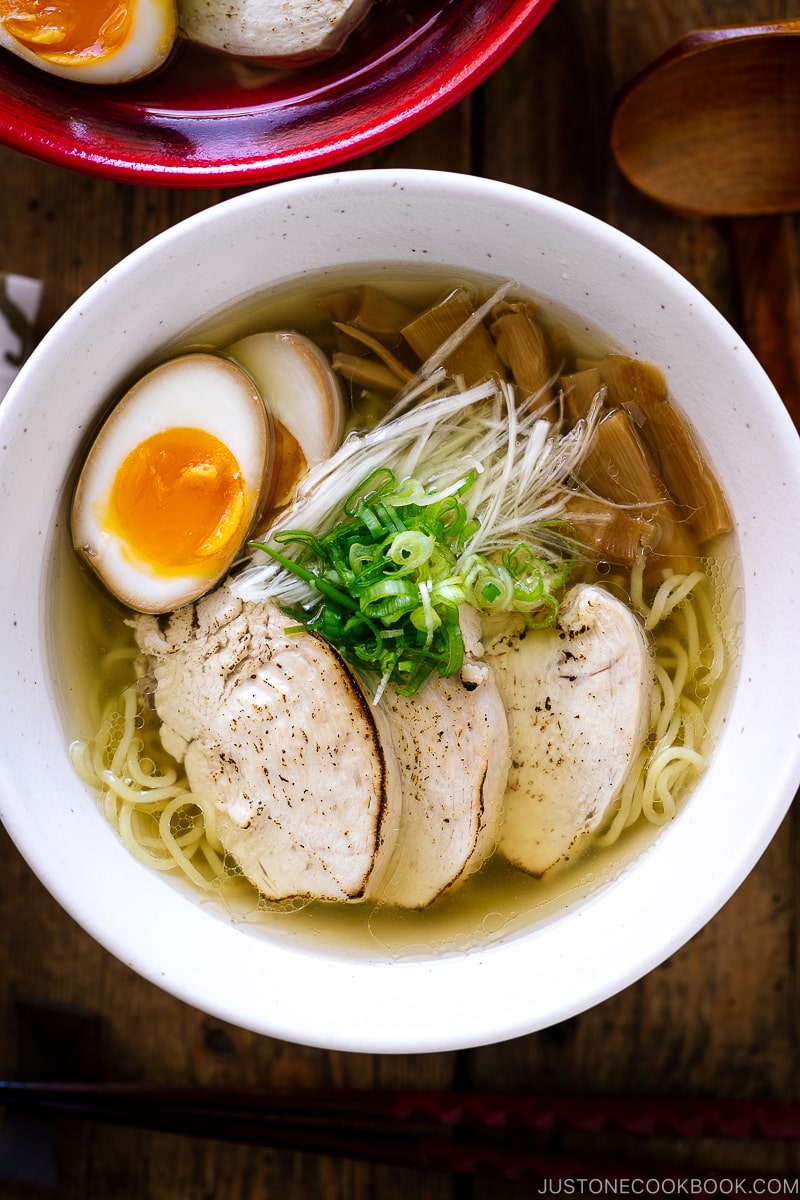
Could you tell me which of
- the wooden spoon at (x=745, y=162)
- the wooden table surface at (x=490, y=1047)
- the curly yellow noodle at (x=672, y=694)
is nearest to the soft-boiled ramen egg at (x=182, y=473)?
the wooden table surface at (x=490, y=1047)

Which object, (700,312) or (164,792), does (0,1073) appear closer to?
(164,792)

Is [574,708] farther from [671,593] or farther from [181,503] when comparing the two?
[181,503]

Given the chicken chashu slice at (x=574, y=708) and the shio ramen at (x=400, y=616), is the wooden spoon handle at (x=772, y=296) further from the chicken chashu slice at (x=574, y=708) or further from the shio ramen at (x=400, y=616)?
the chicken chashu slice at (x=574, y=708)

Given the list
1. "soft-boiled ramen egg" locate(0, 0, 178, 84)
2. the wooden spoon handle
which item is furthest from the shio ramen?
"soft-boiled ramen egg" locate(0, 0, 178, 84)

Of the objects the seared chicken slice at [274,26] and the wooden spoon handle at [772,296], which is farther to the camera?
the wooden spoon handle at [772,296]

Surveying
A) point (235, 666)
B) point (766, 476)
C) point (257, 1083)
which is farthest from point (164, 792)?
point (766, 476)

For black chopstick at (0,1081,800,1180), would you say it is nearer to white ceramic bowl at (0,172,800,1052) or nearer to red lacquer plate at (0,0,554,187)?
white ceramic bowl at (0,172,800,1052)
